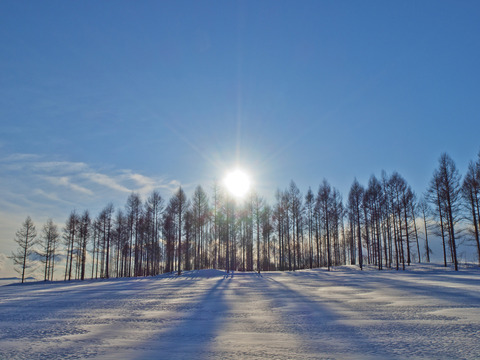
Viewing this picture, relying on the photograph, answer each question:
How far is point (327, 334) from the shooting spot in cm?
593

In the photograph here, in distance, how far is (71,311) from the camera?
9695 mm

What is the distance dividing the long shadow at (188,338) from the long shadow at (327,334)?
1741mm

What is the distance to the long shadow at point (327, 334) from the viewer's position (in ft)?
15.6

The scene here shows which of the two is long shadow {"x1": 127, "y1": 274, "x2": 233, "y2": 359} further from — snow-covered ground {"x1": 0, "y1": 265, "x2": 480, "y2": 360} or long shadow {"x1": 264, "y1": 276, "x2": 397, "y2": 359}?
long shadow {"x1": 264, "y1": 276, "x2": 397, "y2": 359}

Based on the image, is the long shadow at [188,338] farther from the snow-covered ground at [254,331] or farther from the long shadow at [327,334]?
the long shadow at [327,334]

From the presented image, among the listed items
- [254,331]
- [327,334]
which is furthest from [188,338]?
[327,334]

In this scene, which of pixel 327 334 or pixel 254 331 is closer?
pixel 327 334

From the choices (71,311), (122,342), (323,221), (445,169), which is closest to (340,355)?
(122,342)

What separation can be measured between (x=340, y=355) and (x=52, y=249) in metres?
49.2

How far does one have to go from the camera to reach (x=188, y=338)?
230 inches

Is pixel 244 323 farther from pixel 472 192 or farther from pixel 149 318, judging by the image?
pixel 472 192

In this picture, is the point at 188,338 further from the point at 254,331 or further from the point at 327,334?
the point at 327,334

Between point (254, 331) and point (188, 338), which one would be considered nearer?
point (188, 338)

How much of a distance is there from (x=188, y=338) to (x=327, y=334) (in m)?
2.81
